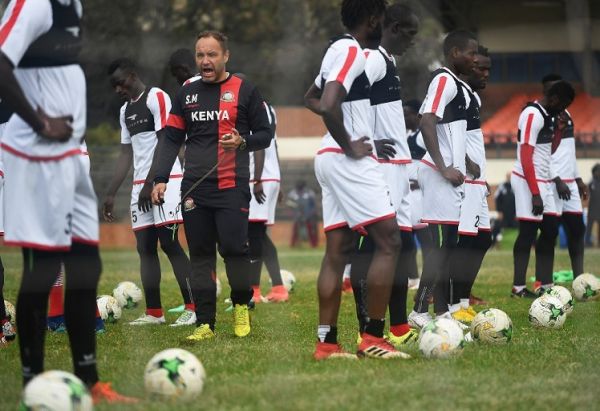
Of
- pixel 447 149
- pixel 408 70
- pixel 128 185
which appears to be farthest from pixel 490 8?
pixel 447 149

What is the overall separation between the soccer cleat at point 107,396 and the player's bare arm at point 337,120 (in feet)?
6.02

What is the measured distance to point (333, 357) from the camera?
6035mm

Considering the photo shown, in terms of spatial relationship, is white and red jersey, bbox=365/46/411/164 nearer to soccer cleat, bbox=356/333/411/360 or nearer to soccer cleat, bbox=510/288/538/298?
soccer cleat, bbox=356/333/411/360

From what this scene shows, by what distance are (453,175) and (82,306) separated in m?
3.53

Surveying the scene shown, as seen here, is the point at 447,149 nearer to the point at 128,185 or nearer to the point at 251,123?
the point at 251,123

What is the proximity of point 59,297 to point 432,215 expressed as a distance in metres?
2.82

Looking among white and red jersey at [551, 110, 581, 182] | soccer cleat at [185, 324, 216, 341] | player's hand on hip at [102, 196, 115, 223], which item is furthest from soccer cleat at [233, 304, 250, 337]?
white and red jersey at [551, 110, 581, 182]

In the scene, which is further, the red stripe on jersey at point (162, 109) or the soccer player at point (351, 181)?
the red stripe on jersey at point (162, 109)

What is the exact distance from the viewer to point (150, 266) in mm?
8594

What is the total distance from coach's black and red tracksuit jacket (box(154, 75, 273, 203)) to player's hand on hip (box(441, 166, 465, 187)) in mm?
1333

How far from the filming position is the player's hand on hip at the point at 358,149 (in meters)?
5.88

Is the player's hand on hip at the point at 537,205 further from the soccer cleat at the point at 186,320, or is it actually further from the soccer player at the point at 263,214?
the soccer cleat at the point at 186,320

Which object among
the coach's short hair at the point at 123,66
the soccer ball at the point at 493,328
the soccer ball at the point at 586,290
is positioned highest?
the coach's short hair at the point at 123,66

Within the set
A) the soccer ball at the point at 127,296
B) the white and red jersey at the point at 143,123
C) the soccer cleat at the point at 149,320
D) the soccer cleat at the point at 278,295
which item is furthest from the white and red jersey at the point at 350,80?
the soccer cleat at the point at 278,295
